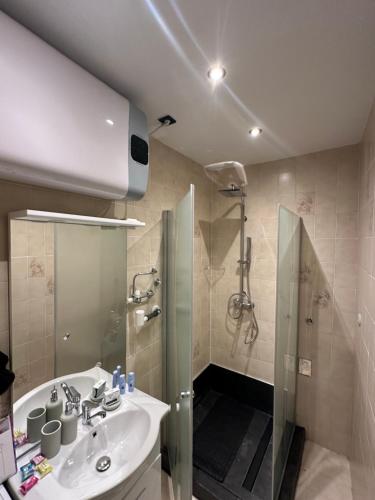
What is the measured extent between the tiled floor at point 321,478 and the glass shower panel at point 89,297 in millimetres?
1105

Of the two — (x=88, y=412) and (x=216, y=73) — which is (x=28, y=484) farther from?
(x=216, y=73)

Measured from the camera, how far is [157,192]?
162 centimetres

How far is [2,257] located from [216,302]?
73.0 inches

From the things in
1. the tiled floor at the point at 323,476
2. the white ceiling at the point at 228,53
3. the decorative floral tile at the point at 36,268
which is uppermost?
the white ceiling at the point at 228,53

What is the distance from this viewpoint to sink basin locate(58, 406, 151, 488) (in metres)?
0.88

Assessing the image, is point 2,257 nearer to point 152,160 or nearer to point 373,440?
point 152,160

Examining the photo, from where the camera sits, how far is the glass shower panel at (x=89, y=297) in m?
1.08

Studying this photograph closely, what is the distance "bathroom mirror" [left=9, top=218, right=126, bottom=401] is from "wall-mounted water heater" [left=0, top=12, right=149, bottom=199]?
0.28 metres

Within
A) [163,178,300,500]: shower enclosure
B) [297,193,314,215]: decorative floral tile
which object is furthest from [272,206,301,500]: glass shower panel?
[297,193,314,215]: decorative floral tile

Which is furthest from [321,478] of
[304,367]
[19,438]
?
[19,438]

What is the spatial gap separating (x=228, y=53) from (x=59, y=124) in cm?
72

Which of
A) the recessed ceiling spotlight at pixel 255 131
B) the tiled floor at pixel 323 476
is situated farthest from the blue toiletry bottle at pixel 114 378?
the recessed ceiling spotlight at pixel 255 131

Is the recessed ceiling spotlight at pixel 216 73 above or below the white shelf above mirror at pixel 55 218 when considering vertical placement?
above

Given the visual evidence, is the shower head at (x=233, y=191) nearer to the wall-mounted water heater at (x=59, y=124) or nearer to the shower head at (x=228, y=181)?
the shower head at (x=228, y=181)
